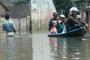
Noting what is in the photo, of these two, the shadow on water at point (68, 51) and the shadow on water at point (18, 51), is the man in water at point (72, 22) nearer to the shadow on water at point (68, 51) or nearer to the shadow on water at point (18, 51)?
the shadow on water at point (18, 51)

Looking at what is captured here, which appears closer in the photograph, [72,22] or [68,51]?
[68,51]

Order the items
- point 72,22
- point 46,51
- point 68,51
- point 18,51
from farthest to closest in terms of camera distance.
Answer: point 72,22, point 18,51, point 46,51, point 68,51

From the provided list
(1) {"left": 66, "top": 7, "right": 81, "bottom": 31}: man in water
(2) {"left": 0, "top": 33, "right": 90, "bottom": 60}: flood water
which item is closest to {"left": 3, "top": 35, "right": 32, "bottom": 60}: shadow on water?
(2) {"left": 0, "top": 33, "right": 90, "bottom": 60}: flood water

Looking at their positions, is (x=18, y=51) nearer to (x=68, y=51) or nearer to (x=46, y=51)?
(x=46, y=51)

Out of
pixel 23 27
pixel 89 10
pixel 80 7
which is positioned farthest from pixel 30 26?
pixel 80 7

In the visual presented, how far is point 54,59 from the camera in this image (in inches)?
304

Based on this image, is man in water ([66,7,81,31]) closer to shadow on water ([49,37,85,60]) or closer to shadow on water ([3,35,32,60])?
shadow on water ([3,35,32,60])

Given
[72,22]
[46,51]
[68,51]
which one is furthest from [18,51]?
[72,22]

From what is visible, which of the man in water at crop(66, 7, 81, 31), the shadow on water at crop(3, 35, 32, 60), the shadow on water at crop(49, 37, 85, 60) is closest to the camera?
the shadow on water at crop(49, 37, 85, 60)

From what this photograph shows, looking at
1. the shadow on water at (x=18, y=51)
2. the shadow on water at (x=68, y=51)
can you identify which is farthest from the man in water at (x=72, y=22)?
the shadow on water at (x=68, y=51)

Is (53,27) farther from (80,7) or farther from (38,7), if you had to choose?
(80,7)

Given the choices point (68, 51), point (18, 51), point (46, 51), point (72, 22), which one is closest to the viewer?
point (68, 51)

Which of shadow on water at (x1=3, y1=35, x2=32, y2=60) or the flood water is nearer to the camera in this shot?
the flood water

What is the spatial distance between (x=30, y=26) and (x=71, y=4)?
32.9 feet
